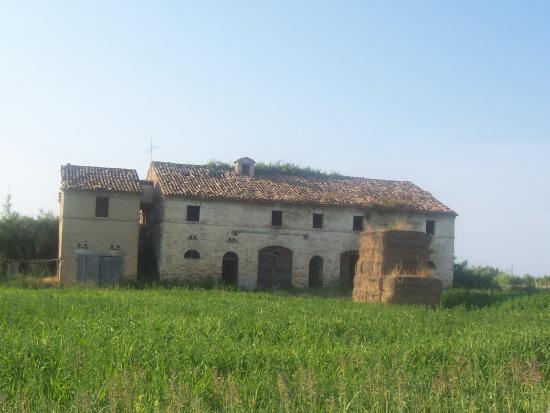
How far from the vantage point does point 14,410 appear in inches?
287

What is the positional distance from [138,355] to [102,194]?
23.9 metres

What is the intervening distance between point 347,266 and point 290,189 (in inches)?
196

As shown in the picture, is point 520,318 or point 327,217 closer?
point 520,318

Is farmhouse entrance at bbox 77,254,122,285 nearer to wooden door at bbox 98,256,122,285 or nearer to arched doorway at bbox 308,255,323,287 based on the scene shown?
wooden door at bbox 98,256,122,285

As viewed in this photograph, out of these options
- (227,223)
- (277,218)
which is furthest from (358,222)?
(227,223)

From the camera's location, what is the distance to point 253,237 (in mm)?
34531

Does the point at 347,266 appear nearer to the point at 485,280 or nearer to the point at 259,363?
the point at 485,280

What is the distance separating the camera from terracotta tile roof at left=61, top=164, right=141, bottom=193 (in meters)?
32.4

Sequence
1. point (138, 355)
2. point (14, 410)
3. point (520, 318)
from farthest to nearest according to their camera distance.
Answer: point (520, 318), point (138, 355), point (14, 410)

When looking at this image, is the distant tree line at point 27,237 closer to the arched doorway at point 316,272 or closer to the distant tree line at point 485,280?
the arched doorway at point 316,272

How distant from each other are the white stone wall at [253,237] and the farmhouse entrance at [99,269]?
2.07 m

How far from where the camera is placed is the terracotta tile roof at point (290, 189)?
34438 mm

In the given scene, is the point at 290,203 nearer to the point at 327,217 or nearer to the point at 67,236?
the point at 327,217

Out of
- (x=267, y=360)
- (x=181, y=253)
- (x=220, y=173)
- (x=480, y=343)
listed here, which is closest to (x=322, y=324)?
(x=480, y=343)
